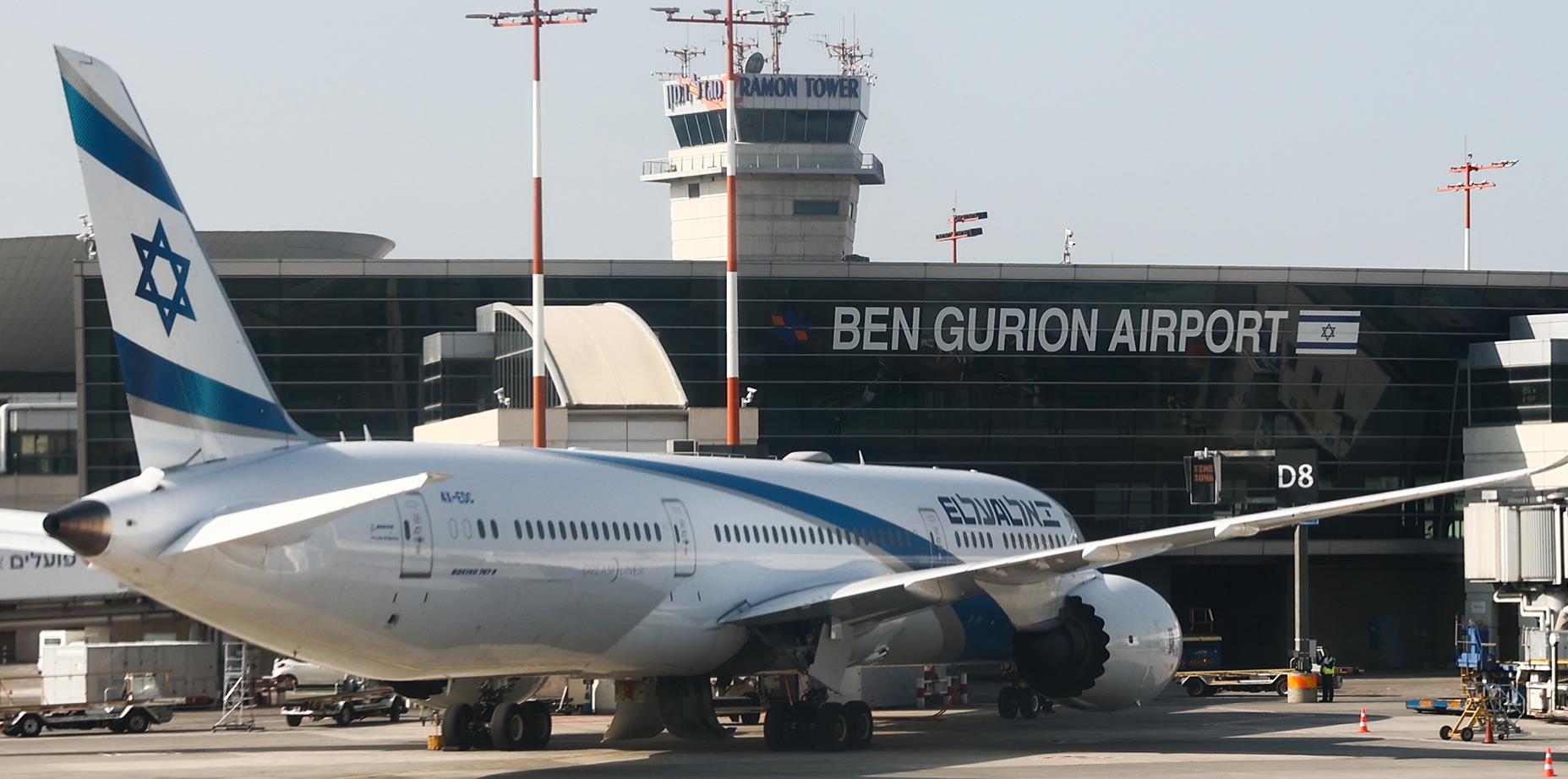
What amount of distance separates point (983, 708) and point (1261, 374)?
67.8ft

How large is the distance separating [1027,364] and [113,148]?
3696cm

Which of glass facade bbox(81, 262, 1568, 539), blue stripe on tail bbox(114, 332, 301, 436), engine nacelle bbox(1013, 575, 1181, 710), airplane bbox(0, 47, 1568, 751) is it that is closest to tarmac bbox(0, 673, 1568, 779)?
engine nacelle bbox(1013, 575, 1181, 710)

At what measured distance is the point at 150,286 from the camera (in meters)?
17.0

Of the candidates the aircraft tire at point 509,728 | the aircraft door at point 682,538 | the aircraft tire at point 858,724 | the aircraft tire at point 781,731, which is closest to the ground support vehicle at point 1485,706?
the aircraft tire at point 858,724

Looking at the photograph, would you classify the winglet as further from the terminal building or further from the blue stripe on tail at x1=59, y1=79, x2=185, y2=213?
the terminal building

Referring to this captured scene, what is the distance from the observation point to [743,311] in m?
50.5

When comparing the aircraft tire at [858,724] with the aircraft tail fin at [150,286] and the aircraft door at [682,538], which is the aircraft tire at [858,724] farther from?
the aircraft tail fin at [150,286]

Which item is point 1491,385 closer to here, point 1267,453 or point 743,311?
point 1267,453

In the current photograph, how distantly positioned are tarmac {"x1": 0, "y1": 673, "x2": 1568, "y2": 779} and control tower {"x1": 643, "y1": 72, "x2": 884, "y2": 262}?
1791 inches

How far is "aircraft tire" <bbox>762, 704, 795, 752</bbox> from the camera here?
24109 mm

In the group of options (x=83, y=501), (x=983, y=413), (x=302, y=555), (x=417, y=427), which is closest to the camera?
(x=83, y=501)

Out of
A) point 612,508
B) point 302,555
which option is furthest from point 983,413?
point 302,555

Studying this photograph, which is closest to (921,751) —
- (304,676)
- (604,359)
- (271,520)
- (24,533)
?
(271,520)

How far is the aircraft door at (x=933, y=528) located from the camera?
1088 inches
